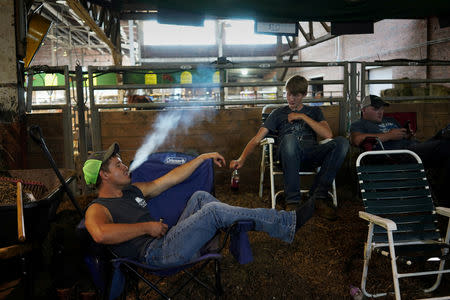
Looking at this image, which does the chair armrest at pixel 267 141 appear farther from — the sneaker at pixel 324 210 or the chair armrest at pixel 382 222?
the chair armrest at pixel 382 222

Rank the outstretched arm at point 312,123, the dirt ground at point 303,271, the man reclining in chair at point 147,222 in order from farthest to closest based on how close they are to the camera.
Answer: the outstretched arm at point 312,123, the dirt ground at point 303,271, the man reclining in chair at point 147,222

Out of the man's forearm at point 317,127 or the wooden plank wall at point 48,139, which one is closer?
the man's forearm at point 317,127

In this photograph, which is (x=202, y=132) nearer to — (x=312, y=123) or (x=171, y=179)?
(x=312, y=123)

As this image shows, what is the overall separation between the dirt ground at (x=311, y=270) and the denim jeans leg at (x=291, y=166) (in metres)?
0.38

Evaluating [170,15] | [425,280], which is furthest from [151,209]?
[170,15]

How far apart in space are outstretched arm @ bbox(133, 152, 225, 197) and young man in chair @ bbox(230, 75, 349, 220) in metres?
0.81

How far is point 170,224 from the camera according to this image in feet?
9.78

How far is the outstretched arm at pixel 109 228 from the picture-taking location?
2.17m

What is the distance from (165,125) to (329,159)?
2508mm

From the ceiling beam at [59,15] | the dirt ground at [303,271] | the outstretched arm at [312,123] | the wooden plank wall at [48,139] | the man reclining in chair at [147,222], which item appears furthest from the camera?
the ceiling beam at [59,15]

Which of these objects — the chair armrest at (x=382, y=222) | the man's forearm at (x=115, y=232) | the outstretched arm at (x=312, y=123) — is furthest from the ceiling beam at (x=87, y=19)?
the chair armrest at (x=382, y=222)

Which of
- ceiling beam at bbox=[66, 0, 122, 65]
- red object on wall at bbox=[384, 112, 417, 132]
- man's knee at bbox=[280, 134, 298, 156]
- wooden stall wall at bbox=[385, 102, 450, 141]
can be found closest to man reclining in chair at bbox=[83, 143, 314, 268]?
man's knee at bbox=[280, 134, 298, 156]

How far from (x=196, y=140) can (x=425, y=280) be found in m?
3.46

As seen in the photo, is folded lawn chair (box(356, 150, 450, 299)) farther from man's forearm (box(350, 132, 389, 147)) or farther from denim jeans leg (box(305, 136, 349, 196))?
man's forearm (box(350, 132, 389, 147))
